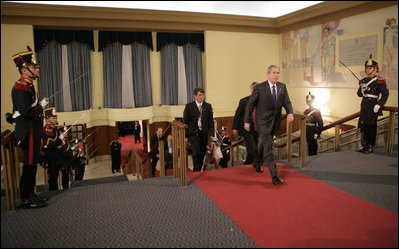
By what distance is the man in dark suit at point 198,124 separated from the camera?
171 inches

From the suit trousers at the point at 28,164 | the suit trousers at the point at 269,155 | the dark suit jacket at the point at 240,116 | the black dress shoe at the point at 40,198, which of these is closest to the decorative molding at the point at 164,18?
the dark suit jacket at the point at 240,116

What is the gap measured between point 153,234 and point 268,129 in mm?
1724

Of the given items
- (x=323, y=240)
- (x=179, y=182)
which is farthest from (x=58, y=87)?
(x=323, y=240)

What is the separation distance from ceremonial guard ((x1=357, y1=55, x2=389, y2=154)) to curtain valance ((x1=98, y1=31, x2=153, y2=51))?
6.71 metres

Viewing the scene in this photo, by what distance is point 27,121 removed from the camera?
2859 mm

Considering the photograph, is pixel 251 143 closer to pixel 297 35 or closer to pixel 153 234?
pixel 153 234

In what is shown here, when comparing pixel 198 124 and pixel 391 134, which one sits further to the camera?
pixel 391 134

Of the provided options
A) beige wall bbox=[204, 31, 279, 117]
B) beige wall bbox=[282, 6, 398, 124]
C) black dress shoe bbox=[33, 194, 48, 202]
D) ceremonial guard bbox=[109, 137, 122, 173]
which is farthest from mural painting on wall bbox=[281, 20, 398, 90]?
black dress shoe bbox=[33, 194, 48, 202]

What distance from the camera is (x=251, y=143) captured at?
4250 millimetres

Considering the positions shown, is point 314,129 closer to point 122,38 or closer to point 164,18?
point 164,18


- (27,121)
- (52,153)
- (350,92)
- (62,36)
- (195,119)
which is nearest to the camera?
(27,121)

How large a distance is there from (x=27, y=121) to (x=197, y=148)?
2.11 meters

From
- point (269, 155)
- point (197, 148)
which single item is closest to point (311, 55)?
point (197, 148)

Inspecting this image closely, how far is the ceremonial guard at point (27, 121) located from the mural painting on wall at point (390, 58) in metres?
6.60
